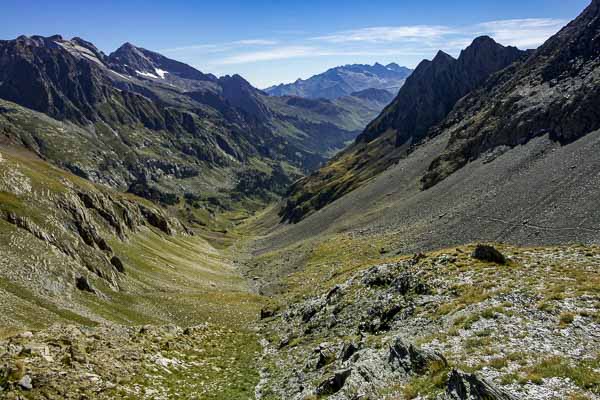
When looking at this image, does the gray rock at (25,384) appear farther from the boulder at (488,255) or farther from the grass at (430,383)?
the boulder at (488,255)

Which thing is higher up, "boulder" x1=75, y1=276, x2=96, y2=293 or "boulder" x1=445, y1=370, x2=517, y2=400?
"boulder" x1=445, y1=370, x2=517, y2=400

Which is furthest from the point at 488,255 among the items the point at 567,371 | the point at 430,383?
the point at 430,383

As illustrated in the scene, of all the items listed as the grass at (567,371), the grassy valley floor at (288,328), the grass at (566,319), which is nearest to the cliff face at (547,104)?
the grassy valley floor at (288,328)

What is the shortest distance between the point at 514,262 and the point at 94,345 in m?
36.8

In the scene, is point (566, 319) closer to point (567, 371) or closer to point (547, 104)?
point (567, 371)

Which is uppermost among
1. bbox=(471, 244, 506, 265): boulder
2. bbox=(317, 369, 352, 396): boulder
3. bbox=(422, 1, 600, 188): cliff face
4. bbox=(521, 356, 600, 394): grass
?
bbox=(422, 1, 600, 188): cliff face

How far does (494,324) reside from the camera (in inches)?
1070

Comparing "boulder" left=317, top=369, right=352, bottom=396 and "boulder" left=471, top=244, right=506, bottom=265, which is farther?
"boulder" left=471, top=244, right=506, bottom=265

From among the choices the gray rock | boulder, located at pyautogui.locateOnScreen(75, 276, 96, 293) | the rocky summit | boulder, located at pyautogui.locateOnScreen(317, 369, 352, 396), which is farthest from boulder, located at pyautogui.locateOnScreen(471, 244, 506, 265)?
boulder, located at pyautogui.locateOnScreen(75, 276, 96, 293)

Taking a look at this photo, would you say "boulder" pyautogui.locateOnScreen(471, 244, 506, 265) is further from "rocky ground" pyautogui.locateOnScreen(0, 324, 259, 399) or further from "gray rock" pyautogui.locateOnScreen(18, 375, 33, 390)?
"gray rock" pyautogui.locateOnScreen(18, 375, 33, 390)

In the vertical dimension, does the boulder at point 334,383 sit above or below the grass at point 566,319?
below

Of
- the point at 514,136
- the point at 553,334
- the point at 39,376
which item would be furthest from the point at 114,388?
the point at 514,136

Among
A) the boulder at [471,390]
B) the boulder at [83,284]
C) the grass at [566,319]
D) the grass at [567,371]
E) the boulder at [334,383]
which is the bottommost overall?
the boulder at [83,284]

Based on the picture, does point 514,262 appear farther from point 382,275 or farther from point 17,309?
point 17,309
